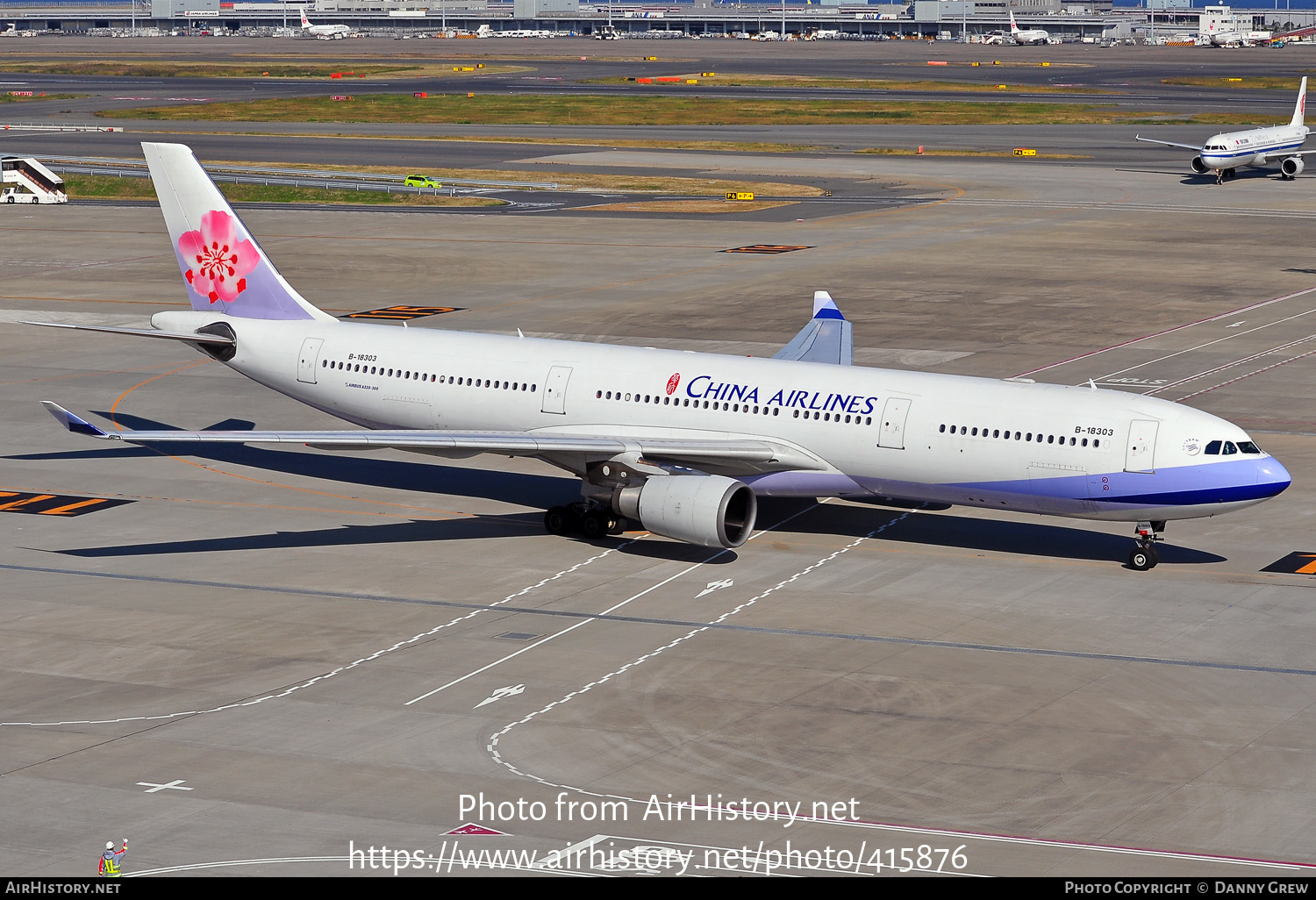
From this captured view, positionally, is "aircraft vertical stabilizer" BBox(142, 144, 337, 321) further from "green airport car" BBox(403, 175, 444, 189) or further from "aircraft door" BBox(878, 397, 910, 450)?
"green airport car" BBox(403, 175, 444, 189)

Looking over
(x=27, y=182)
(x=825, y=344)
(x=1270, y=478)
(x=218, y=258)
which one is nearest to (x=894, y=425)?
(x=1270, y=478)

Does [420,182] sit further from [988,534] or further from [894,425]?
[894,425]

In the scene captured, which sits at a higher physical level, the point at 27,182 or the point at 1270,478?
the point at 27,182

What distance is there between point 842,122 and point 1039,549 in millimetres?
128963

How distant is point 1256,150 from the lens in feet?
387

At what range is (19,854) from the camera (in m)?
22.4

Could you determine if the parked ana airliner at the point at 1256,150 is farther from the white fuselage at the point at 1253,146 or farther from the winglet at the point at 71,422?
the winglet at the point at 71,422

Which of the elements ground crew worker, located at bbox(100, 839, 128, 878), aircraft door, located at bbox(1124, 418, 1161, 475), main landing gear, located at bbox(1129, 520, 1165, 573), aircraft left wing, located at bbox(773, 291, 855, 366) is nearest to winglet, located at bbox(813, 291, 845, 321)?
aircraft left wing, located at bbox(773, 291, 855, 366)

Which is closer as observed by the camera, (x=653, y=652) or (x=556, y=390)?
(x=653, y=652)

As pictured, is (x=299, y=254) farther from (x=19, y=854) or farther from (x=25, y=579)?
(x=19, y=854)

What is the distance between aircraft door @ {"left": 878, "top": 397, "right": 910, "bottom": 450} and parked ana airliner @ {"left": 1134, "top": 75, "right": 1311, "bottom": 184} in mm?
87988

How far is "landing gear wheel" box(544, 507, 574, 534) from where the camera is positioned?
4012 cm

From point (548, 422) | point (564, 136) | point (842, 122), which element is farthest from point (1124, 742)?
point (842, 122)

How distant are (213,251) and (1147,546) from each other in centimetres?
2698
